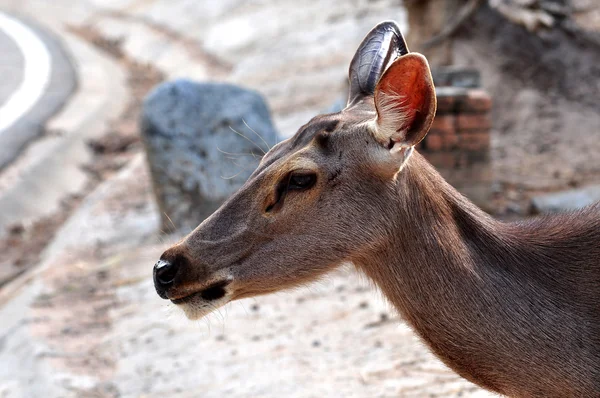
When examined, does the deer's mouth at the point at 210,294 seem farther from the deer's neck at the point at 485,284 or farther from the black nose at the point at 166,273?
the deer's neck at the point at 485,284

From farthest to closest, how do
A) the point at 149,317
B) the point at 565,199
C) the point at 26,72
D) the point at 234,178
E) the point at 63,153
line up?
the point at 26,72 < the point at 63,153 < the point at 234,178 < the point at 565,199 < the point at 149,317

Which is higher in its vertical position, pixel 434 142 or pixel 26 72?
pixel 434 142

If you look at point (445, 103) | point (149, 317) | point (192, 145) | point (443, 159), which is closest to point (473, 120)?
point (445, 103)

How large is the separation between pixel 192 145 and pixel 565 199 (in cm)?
325

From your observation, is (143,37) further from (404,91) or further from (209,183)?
(404,91)

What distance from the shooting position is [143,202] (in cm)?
983

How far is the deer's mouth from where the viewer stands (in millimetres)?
3340

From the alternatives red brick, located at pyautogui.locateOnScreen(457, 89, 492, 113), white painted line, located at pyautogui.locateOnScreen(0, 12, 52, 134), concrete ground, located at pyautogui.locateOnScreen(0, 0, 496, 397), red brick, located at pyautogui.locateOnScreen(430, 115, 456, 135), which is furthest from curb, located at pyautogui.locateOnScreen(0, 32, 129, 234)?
red brick, located at pyautogui.locateOnScreen(457, 89, 492, 113)

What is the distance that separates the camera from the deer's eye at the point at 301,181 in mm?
3348

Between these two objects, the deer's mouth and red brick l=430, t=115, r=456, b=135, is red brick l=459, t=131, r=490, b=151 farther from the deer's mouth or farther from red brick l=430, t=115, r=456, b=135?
the deer's mouth

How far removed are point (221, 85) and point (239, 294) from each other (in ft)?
16.4

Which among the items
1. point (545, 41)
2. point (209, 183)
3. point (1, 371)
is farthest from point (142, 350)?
point (545, 41)

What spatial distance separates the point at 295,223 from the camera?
3.38m

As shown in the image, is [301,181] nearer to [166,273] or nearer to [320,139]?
[320,139]
